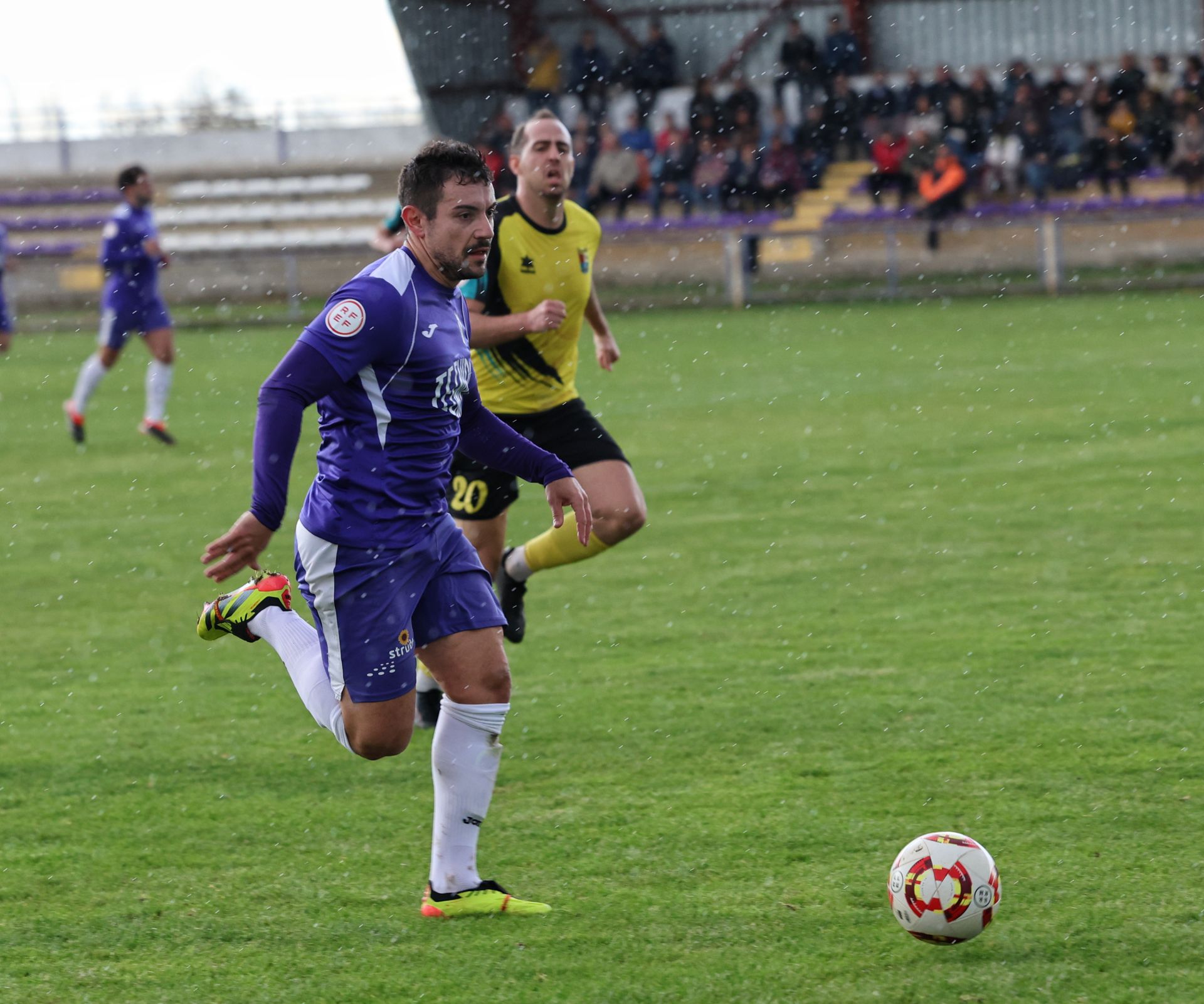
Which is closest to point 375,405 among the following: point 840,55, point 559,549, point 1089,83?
point 559,549

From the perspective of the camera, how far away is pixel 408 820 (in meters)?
4.84

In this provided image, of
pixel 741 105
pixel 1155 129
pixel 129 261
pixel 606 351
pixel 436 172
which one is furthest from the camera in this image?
pixel 741 105

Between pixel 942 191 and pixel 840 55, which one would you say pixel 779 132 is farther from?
pixel 942 191

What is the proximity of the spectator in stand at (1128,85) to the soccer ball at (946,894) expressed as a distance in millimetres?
23971

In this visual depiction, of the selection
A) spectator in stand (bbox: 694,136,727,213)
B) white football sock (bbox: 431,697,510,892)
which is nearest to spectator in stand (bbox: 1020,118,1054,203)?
spectator in stand (bbox: 694,136,727,213)

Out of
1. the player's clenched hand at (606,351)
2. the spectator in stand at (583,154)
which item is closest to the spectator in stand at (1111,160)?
the spectator in stand at (583,154)

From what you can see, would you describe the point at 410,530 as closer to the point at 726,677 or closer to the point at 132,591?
the point at 726,677

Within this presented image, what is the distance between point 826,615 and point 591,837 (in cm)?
284

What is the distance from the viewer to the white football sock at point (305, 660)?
436 cm

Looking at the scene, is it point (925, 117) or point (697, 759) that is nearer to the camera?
point (697, 759)

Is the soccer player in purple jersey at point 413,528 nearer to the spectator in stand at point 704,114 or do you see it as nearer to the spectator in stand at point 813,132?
the spectator in stand at point 813,132

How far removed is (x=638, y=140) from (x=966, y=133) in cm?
616

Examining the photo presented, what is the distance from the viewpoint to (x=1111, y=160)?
81.1 ft

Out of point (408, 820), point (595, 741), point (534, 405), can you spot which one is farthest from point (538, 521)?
point (408, 820)
